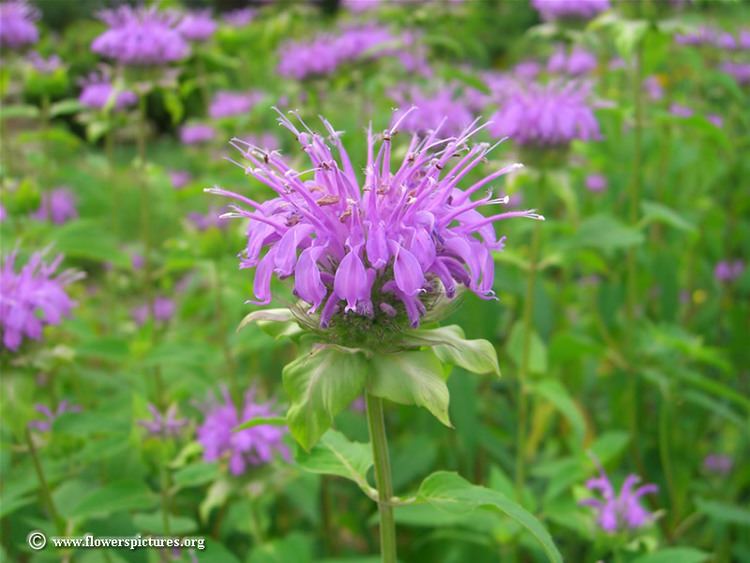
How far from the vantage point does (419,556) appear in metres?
2.20

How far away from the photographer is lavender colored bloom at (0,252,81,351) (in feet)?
4.92

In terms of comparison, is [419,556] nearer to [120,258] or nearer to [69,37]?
[120,258]

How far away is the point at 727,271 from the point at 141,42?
2.35m

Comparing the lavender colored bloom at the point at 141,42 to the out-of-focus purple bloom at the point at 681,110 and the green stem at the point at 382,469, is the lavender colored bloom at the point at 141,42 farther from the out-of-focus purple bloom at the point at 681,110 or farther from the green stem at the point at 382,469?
the out-of-focus purple bloom at the point at 681,110

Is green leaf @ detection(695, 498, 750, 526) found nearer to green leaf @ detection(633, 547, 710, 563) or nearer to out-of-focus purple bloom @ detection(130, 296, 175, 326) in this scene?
green leaf @ detection(633, 547, 710, 563)

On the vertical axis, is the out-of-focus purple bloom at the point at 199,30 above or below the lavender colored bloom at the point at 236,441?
above

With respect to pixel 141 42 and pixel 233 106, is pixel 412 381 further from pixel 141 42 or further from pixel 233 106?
pixel 233 106

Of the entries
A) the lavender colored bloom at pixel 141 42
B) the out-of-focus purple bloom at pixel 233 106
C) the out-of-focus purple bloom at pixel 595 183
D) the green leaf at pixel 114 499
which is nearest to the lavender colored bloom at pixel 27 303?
the green leaf at pixel 114 499

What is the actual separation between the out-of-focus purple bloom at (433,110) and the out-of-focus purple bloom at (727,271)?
1.18 meters

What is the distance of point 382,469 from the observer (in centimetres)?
108

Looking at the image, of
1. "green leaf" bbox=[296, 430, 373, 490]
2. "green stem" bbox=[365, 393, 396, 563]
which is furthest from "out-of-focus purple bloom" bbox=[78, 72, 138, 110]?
"green stem" bbox=[365, 393, 396, 563]

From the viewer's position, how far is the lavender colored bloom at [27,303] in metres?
1.50

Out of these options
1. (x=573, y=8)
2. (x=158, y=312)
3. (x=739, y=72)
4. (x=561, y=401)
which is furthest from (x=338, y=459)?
(x=739, y=72)

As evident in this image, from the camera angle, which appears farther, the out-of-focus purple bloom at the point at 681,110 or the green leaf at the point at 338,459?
the out-of-focus purple bloom at the point at 681,110
